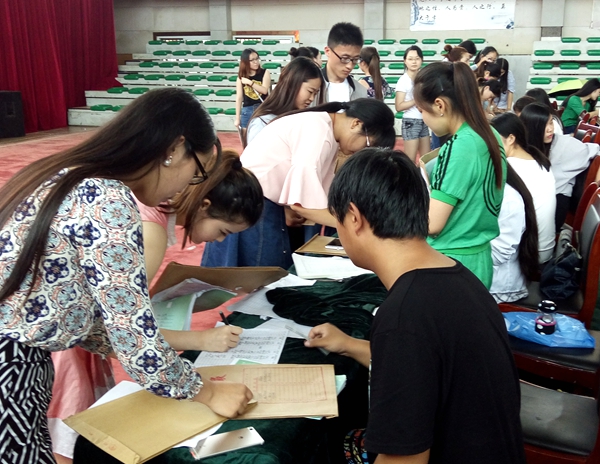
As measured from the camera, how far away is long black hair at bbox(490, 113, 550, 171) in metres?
2.40

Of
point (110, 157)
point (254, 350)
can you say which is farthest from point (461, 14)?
point (110, 157)

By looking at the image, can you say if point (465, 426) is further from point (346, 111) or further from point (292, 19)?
point (292, 19)

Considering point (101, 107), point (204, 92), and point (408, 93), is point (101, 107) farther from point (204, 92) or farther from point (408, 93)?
point (408, 93)

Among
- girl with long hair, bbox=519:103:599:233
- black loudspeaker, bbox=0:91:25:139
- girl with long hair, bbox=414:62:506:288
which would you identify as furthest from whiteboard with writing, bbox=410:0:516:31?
girl with long hair, bbox=414:62:506:288

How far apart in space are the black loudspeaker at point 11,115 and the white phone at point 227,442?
951cm

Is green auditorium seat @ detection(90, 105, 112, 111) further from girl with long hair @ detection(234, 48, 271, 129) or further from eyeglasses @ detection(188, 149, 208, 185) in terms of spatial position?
eyeglasses @ detection(188, 149, 208, 185)

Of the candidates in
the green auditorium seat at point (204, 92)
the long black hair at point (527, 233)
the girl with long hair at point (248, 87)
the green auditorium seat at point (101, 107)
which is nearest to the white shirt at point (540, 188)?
the long black hair at point (527, 233)

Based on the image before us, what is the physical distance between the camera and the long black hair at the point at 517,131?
2402mm

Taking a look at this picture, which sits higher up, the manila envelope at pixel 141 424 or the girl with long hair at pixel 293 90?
the girl with long hair at pixel 293 90

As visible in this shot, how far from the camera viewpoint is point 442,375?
84 cm

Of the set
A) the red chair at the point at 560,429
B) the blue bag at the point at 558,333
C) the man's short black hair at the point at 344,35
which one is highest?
the man's short black hair at the point at 344,35

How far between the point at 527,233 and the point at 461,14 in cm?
1020

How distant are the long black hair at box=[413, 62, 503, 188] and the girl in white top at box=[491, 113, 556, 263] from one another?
2.32ft

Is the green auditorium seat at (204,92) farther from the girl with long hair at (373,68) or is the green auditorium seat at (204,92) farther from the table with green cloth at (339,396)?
the table with green cloth at (339,396)
